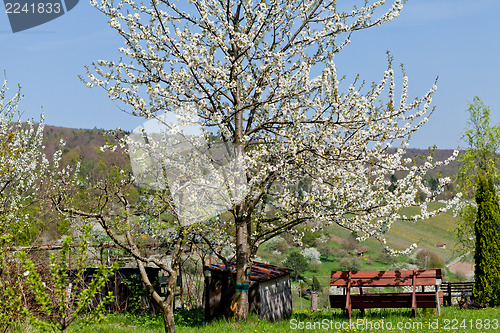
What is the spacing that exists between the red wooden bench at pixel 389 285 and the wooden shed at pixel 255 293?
65.6 inches

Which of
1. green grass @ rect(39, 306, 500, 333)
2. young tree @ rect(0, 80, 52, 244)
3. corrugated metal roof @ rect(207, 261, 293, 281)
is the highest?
young tree @ rect(0, 80, 52, 244)

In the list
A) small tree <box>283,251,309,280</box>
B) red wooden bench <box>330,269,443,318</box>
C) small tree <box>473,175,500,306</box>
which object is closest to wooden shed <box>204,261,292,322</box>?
red wooden bench <box>330,269,443,318</box>

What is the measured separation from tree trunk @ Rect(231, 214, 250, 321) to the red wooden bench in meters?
2.07

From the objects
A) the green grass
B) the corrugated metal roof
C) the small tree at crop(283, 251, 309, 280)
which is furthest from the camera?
the small tree at crop(283, 251, 309, 280)

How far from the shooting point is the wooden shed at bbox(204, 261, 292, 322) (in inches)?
423

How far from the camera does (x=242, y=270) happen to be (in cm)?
1037

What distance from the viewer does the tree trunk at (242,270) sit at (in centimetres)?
1010

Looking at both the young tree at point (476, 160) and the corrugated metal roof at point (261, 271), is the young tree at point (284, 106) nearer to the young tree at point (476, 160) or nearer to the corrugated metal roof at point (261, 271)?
the corrugated metal roof at point (261, 271)

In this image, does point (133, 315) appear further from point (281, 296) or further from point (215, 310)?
point (281, 296)

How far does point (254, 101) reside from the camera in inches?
394

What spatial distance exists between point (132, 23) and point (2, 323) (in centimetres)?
649

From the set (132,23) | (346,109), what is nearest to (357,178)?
(346,109)

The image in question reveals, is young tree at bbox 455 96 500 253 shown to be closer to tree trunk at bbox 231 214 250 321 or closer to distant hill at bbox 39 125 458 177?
tree trunk at bbox 231 214 250 321

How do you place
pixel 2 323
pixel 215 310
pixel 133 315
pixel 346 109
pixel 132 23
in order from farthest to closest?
1. pixel 133 315
2. pixel 215 310
3. pixel 132 23
4. pixel 346 109
5. pixel 2 323
